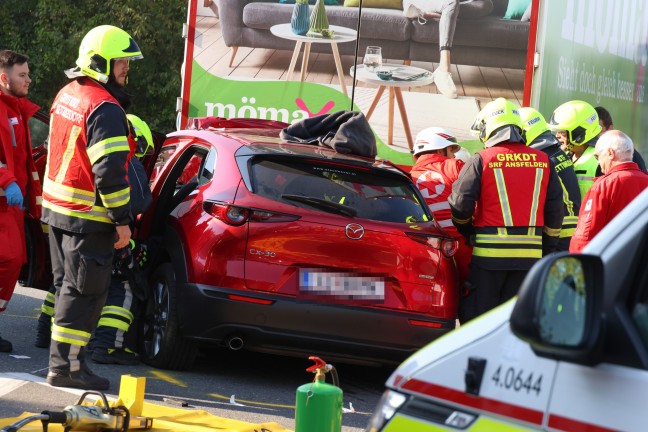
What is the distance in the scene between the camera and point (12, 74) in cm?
798

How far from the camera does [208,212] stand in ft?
22.4

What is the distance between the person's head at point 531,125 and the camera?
827cm

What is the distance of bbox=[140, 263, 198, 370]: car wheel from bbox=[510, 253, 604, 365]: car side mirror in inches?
184

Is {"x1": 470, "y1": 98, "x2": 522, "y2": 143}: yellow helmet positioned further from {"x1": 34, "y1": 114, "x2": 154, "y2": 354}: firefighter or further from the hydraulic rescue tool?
the hydraulic rescue tool

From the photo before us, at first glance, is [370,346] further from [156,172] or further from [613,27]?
[613,27]

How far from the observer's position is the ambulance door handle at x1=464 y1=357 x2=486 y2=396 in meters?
2.77

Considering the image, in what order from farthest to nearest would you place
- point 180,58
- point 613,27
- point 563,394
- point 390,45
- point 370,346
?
Result: point 180,58, point 613,27, point 390,45, point 370,346, point 563,394

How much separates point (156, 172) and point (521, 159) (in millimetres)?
2613

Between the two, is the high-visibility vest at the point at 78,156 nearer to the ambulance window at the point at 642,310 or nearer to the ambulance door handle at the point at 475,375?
the ambulance door handle at the point at 475,375

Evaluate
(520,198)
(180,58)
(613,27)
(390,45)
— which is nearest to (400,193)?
(520,198)

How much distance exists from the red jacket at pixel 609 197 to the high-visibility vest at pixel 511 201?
34cm

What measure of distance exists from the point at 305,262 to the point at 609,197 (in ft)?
5.92

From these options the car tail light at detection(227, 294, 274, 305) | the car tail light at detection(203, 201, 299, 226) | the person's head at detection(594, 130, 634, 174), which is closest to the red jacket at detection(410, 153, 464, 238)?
the person's head at detection(594, 130, 634, 174)

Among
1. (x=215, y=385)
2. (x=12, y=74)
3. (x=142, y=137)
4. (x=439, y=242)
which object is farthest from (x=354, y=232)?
(x=12, y=74)
